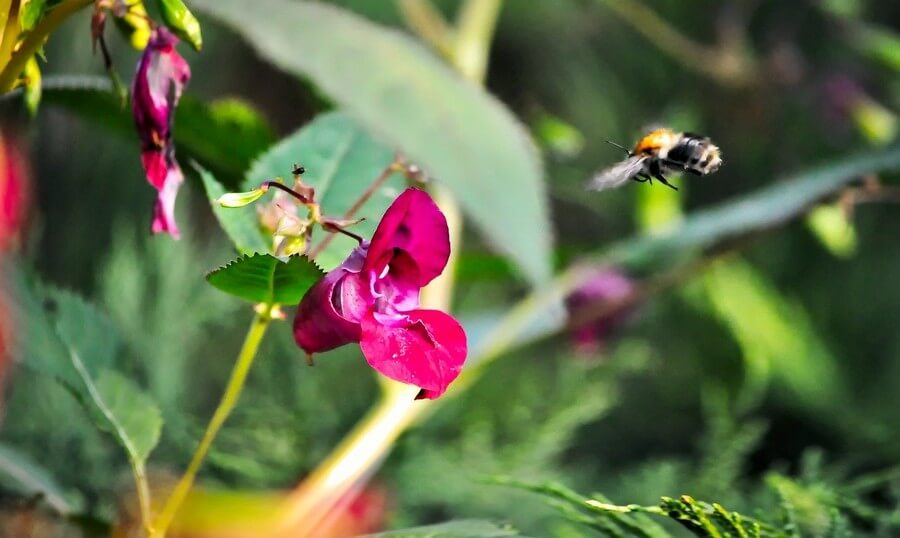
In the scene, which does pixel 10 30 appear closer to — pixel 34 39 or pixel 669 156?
pixel 34 39

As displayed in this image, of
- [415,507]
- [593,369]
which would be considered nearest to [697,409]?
[593,369]

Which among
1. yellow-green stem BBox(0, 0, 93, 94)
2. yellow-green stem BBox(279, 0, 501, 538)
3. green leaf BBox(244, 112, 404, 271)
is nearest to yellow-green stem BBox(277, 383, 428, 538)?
yellow-green stem BBox(279, 0, 501, 538)

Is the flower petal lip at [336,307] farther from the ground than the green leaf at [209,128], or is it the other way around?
the green leaf at [209,128]

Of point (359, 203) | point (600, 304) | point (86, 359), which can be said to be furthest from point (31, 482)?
point (600, 304)

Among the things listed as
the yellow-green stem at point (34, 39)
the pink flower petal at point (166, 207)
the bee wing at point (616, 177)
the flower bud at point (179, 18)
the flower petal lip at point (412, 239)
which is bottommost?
the flower petal lip at point (412, 239)

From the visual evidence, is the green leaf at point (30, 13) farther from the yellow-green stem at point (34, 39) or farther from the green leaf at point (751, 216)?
the green leaf at point (751, 216)

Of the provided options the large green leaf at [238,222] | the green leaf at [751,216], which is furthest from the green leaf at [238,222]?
the green leaf at [751,216]
